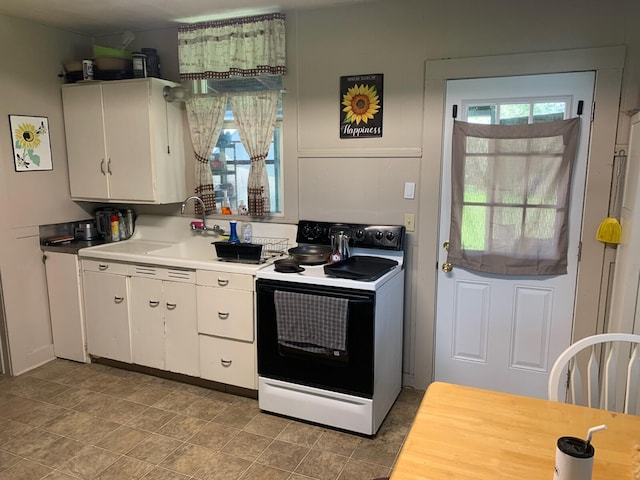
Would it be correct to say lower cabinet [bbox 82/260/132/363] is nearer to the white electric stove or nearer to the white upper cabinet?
the white upper cabinet

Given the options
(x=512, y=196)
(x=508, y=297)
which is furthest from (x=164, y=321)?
(x=512, y=196)

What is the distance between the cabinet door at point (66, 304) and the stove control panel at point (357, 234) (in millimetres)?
1734

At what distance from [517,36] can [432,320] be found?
179 cm

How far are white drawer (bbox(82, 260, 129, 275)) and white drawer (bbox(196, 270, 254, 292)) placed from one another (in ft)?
2.14

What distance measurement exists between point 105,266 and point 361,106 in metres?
2.13

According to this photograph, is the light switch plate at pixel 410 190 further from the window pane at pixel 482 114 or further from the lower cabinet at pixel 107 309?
the lower cabinet at pixel 107 309

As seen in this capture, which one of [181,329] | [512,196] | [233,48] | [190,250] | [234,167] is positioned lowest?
[181,329]

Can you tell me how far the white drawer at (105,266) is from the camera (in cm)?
328

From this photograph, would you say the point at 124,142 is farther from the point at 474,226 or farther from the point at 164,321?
the point at 474,226

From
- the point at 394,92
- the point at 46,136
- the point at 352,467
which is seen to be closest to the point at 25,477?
the point at 352,467

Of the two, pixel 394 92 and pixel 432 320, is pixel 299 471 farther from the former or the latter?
pixel 394 92

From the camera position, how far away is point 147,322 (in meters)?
3.25

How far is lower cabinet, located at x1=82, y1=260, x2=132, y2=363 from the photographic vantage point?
3.31 meters

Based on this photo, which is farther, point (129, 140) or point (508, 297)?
point (129, 140)
